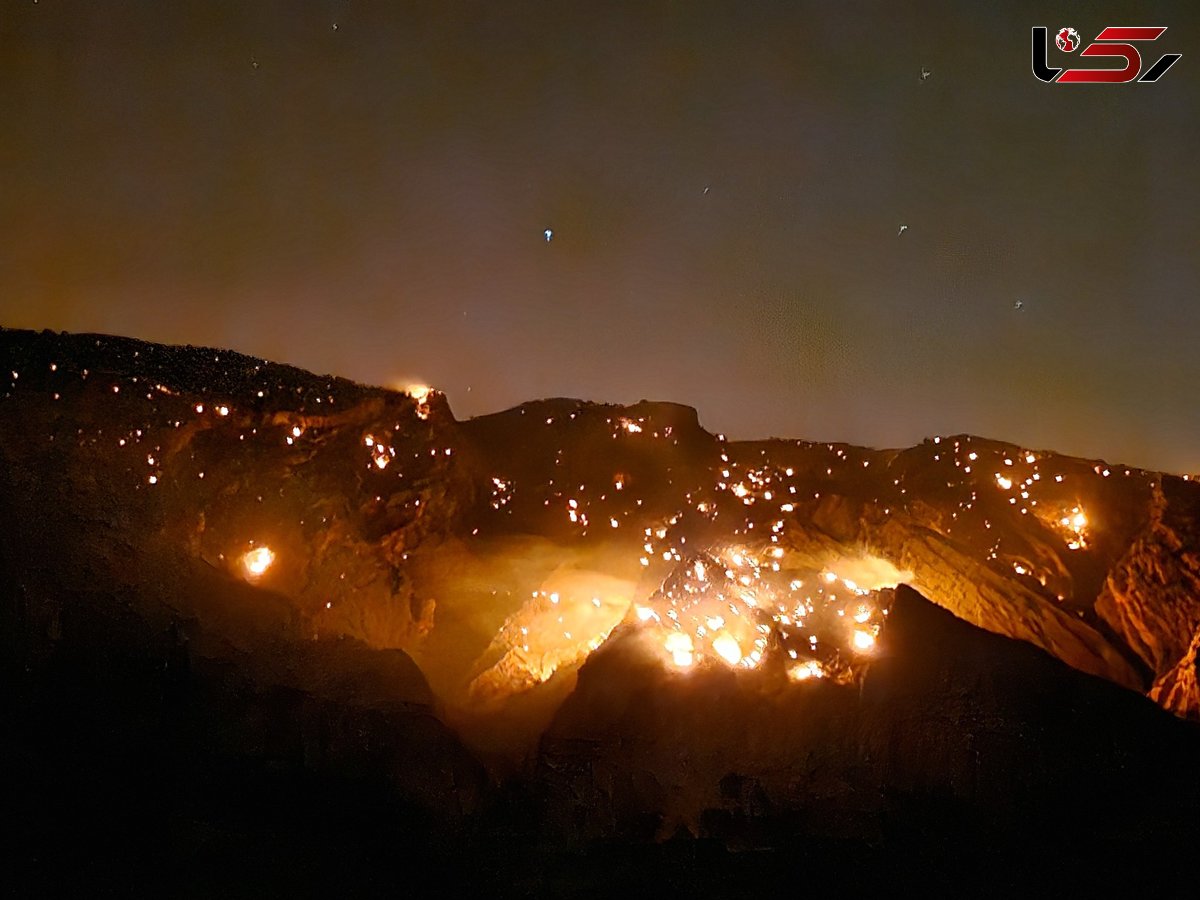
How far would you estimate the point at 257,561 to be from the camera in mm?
12867

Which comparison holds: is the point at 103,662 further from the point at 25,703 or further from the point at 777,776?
the point at 777,776

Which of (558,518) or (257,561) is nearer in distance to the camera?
(257,561)

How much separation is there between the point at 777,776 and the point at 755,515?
844cm

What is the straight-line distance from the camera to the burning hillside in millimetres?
8688

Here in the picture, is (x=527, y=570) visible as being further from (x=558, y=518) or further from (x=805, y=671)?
(x=805, y=671)

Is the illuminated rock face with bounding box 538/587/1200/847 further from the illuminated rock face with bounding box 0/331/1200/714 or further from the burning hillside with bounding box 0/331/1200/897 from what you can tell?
the illuminated rock face with bounding box 0/331/1200/714

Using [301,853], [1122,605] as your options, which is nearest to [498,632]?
[301,853]

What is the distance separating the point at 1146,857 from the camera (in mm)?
6004

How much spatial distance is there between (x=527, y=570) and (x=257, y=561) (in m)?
5.57

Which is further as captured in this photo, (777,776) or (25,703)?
(777,776)

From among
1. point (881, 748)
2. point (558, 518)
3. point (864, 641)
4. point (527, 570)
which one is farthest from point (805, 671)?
point (558, 518)

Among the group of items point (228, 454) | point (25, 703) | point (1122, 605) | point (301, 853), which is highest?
point (228, 454)

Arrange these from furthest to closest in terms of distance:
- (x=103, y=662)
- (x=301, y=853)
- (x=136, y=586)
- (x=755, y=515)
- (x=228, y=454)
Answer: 1. (x=755, y=515)
2. (x=228, y=454)
3. (x=136, y=586)
4. (x=103, y=662)
5. (x=301, y=853)

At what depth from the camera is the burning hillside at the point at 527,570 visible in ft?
28.5
